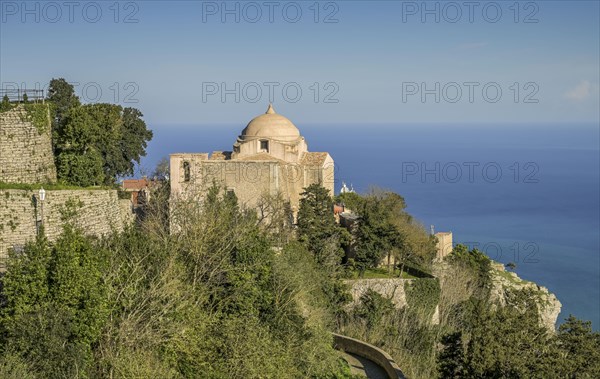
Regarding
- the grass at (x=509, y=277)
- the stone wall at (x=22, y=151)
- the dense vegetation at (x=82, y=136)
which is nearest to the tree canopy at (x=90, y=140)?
the dense vegetation at (x=82, y=136)

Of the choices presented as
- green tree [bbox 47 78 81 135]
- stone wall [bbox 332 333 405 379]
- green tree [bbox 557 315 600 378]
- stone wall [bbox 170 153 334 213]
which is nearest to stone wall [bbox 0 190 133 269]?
green tree [bbox 47 78 81 135]

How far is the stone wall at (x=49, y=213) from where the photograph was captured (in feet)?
55.2

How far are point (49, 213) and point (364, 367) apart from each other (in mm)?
9269

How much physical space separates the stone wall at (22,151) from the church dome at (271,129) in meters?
12.1

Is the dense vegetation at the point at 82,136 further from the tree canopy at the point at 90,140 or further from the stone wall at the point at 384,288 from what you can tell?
the stone wall at the point at 384,288

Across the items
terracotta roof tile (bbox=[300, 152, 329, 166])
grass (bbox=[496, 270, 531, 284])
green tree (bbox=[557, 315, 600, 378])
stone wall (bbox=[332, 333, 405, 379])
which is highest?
terracotta roof tile (bbox=[300, 152, 329, 166])

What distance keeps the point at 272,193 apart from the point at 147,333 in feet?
48.0

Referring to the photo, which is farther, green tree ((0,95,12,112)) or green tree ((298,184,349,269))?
green tree ((298,184,349,269))

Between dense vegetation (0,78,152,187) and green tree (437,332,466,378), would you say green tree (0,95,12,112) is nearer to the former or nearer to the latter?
dense vegetation (0,78,152,187)

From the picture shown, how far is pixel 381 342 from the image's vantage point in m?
22.5

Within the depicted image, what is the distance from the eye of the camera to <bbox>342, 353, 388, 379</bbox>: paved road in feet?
63.9

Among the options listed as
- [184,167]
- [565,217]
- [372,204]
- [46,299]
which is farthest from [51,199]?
[565,217]

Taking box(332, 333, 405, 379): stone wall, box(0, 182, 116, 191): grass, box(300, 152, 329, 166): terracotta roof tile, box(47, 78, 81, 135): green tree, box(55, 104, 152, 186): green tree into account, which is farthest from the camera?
box(300, 152, 329, 166): terracotta roof tile

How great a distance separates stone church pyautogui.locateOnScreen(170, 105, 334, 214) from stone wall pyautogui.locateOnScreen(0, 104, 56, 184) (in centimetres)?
678
